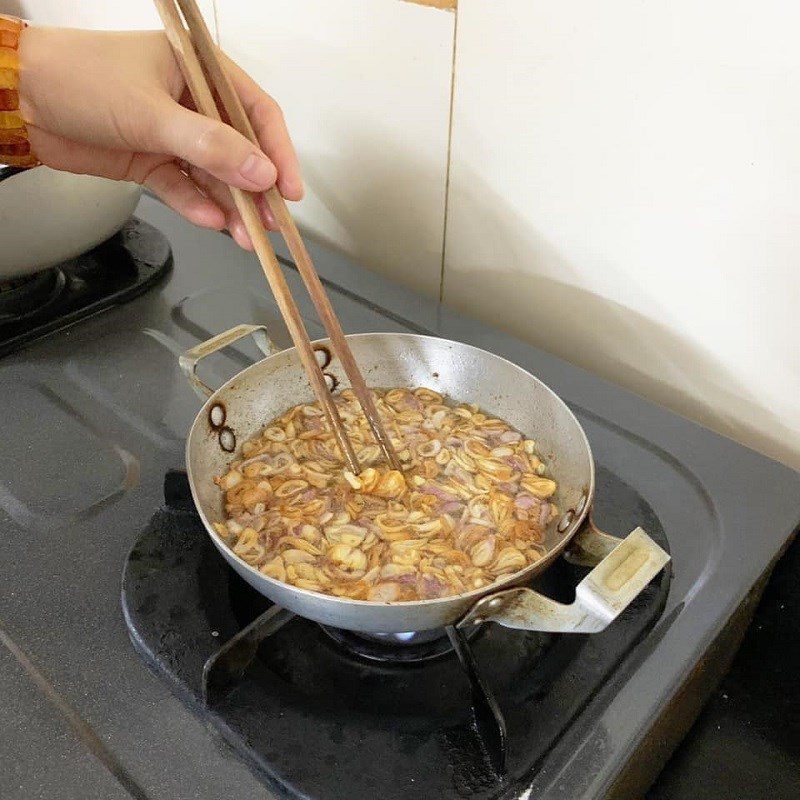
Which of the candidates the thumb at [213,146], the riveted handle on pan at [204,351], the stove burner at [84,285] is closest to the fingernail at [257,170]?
the thumb at [213,146]

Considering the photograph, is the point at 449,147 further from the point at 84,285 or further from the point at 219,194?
the point at 84,285

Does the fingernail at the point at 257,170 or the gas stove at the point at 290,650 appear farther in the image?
the fingernail at the point at 257,170

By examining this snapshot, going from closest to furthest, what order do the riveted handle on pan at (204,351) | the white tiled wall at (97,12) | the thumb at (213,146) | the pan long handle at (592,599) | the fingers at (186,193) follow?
the pan long handle at (592,599)
the thumb at (213,146)
the riveted handle on pan at (204,351)
the fingers at (186,193)
the white tiled wall at (97,12)

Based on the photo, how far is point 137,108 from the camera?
0.65 m

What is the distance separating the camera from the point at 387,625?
1.73 feet

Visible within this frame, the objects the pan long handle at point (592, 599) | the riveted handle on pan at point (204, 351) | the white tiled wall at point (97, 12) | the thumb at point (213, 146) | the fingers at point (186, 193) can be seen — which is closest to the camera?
the pan long handle at point (592, 599)

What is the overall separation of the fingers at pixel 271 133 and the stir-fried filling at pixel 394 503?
24 centimetres

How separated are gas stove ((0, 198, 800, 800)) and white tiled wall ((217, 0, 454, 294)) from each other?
0.99 ft

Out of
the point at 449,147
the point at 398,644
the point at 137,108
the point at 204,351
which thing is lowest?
the point at 398,644

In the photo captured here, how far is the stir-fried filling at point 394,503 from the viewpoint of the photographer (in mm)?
639

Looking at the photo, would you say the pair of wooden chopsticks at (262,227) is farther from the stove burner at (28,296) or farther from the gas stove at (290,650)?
→ the stove burner at (28,296)

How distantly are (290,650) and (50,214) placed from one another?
1.99 ft

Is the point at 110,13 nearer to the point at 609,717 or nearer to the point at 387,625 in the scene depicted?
the point at 387,625

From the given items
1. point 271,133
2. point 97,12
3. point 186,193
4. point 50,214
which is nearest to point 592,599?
point 271,133
